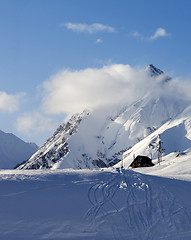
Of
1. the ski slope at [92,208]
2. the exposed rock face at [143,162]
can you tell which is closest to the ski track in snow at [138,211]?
the ski slope at [92,208]

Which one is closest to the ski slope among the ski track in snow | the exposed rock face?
the ski track in snow

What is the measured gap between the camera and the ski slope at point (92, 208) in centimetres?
1465

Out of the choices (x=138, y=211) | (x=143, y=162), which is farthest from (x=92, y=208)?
(x=143, y=162)

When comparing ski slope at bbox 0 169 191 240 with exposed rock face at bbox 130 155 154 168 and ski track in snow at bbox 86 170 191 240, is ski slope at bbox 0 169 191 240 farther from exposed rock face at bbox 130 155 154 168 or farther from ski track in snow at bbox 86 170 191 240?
exposed rock face at bbox 130 155 154 168

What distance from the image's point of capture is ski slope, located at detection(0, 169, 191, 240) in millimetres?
14648

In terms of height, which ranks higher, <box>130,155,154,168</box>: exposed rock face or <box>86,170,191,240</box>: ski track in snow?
<box>130,155,154,168</box>: exposed rock face

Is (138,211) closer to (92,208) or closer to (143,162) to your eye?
(92,208)

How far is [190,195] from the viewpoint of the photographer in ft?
64.3

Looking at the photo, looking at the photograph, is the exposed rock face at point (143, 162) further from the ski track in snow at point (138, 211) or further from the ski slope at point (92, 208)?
the ski track in snow at point (138, 211)

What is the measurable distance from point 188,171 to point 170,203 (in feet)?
35.7

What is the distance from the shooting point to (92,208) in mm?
16922

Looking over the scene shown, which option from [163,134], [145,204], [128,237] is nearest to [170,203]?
[145,204]

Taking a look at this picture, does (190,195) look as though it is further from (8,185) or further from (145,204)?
(8,185)

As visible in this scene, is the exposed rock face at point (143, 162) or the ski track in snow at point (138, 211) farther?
the exposed rock face at point (143, 162)
